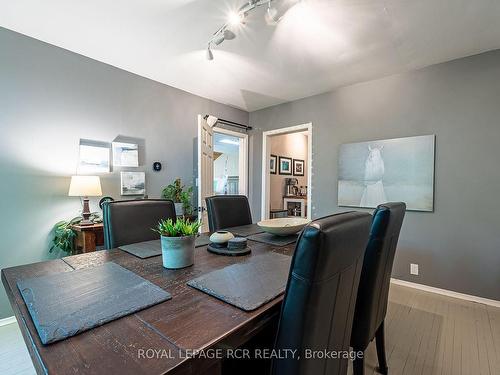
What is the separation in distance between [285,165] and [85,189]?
12.3 ft

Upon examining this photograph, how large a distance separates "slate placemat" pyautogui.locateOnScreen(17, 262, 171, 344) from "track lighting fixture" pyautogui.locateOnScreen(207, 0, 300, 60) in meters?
1.86

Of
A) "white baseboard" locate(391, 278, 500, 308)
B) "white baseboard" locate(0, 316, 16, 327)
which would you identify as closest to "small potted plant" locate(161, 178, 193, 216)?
"white baseboard" locate(0, 316, 16, 327)

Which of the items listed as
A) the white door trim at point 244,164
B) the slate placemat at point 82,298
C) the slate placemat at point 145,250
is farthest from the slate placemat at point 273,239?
the white door trim at point 244,164

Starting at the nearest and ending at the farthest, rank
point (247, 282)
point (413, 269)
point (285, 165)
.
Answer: point (247, 282) → point (413, 269) → point (285, 165)

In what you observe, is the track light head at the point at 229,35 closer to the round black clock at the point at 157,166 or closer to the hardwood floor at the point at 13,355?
the round black clock at the point at 157,166

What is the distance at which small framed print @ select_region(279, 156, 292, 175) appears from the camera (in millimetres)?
5051

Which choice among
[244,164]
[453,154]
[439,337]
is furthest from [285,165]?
[439,337]

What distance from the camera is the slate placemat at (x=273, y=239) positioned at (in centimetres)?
161

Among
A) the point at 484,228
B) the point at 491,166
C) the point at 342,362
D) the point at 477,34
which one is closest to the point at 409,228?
the point at 484,228

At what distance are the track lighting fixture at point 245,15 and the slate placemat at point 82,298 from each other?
1.86 m

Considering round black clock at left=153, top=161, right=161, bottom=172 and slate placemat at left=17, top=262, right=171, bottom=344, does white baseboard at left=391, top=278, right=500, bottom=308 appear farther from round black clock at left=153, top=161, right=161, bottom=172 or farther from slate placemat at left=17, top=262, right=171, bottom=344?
round black clock at left=153, top=161, right=161, bottom=172

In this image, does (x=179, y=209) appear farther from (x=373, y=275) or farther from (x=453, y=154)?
(x=453, y=154)

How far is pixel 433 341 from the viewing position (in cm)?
182

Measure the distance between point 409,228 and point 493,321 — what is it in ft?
3.33
